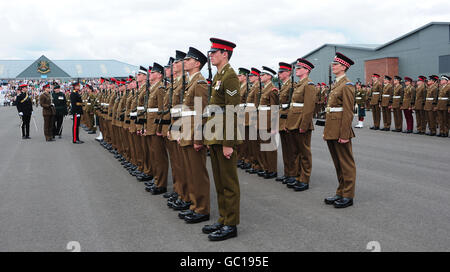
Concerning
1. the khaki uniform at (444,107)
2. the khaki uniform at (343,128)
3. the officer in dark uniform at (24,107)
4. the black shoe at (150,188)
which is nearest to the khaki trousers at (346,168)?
the khaki uniform at (343,128)

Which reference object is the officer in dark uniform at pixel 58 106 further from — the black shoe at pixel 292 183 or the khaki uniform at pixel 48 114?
the black shoe at pixel 292 183

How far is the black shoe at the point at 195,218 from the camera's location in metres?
5.00

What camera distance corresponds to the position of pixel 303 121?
662 centimetres

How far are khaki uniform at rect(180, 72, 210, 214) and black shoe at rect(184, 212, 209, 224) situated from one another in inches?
2.2

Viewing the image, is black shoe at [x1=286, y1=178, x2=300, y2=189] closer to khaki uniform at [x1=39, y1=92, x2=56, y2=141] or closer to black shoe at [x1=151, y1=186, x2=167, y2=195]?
black shoe at [x1=151, y1=186, x2=167, y2=195]

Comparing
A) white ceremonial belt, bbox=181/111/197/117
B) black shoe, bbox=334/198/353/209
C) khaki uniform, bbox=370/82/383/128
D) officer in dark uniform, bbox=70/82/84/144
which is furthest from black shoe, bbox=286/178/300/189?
khaki uniform, bbox=370/82/383/128

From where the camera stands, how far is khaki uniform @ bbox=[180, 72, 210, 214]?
4992 mm

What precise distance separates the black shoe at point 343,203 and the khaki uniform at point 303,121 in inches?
46.1

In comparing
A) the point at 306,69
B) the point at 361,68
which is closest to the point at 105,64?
the point at 361,68

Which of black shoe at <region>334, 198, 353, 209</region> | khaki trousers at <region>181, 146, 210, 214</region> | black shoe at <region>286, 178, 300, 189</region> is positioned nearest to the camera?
khaki trousers at <region>181, 146, 210, 214</region>

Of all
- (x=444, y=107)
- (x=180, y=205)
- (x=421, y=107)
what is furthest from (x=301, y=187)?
(x=421, y=107)

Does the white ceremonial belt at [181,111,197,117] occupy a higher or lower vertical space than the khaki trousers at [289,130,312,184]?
higher

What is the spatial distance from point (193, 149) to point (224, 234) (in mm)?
1222
